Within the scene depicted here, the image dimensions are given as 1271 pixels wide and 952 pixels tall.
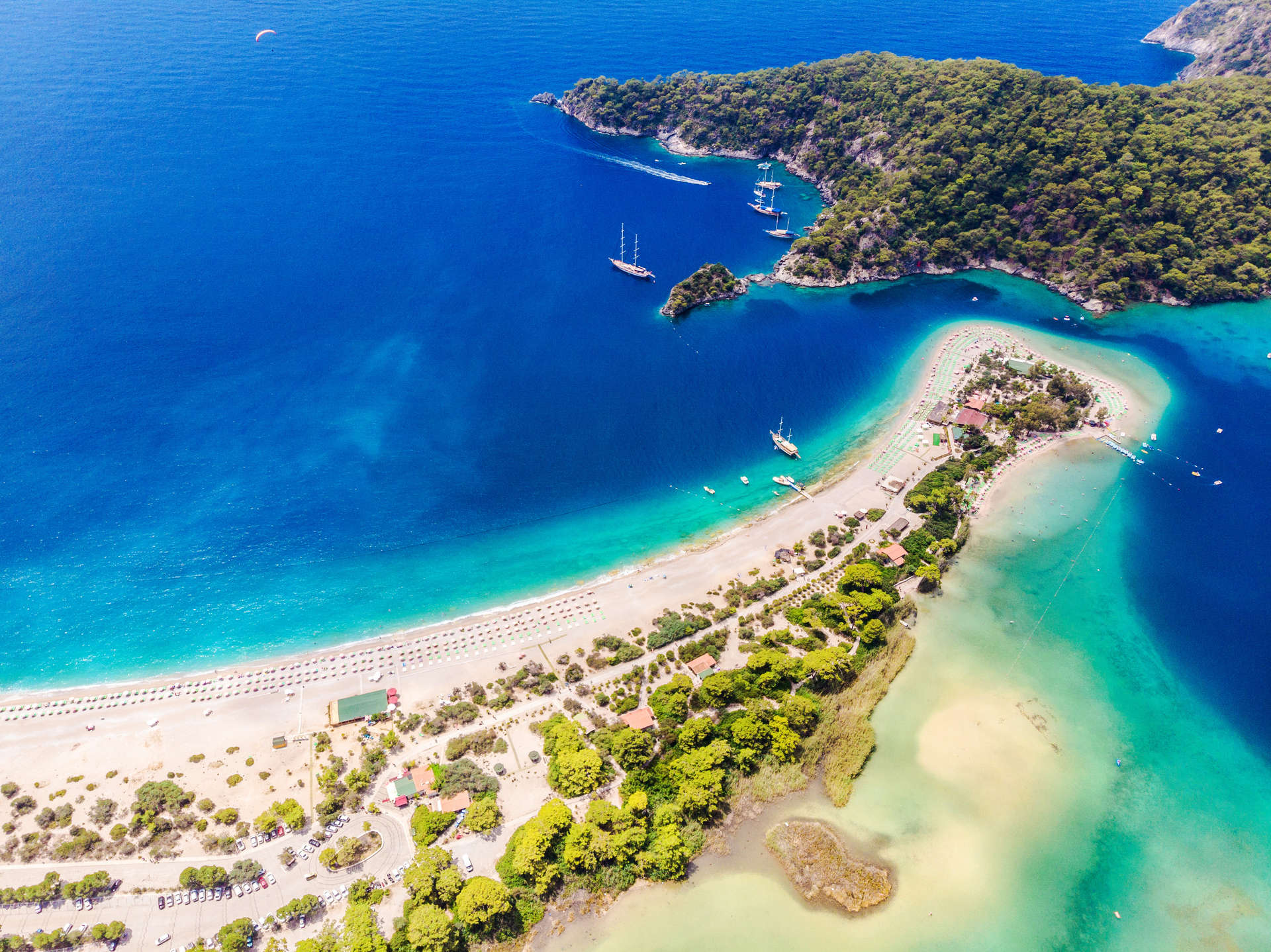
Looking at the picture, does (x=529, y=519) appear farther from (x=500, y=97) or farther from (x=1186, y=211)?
(x=500, y=97)

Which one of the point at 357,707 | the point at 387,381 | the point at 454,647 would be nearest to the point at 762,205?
the point at 387,381

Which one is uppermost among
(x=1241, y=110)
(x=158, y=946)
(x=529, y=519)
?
(x=1241, y=110)

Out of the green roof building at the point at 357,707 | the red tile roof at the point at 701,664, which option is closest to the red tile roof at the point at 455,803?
the green roof building at the point at 357,707

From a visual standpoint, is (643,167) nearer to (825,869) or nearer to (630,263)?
(630,263)

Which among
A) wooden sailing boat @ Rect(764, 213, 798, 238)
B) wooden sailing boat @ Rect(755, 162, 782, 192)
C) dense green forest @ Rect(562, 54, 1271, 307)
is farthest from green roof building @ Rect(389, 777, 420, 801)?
wooden sailing boat @ Rect(755, 162, 782, 192)

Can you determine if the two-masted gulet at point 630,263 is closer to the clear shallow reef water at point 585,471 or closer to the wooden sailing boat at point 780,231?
the clear shallow reef water at point 585,471

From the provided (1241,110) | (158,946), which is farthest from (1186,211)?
(158,946)
